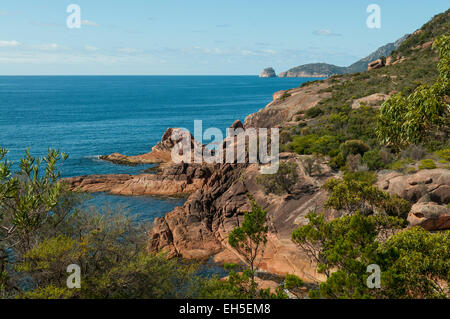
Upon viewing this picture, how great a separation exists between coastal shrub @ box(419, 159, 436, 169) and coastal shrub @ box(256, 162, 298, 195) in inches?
460

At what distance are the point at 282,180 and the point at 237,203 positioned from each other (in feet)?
19.1

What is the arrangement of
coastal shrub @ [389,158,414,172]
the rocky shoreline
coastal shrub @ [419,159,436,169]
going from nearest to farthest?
the rocky shoreline
coastal shrub @ [419,159,436,169]
coastal shrub @ [389,158,414,172]

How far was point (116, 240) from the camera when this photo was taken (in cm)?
1736

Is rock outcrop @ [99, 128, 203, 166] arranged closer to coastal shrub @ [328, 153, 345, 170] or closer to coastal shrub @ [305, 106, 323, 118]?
coastal shrub @ [305, 106, 323, 118]

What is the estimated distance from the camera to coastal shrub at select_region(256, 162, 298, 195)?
120 ft

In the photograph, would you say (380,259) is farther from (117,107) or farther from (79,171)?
(117,107)

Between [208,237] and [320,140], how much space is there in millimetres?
19060

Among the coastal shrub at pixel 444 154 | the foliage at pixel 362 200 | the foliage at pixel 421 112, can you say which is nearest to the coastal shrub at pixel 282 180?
the foliage at pixel 362 200

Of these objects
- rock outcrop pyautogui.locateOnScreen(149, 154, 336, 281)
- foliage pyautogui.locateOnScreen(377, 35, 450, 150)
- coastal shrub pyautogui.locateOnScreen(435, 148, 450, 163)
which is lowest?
rock outcrop pyautogui.locateOnScreen(149, 154, 336, 281)

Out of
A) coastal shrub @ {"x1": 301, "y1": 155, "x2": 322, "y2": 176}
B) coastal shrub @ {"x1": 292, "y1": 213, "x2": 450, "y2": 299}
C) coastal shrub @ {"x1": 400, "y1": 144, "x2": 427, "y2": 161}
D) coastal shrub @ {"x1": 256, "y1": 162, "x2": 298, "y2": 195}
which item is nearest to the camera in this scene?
coastal shrub @ {"x1": 292, "y1": 213, "x2": 450, "y2": 299}

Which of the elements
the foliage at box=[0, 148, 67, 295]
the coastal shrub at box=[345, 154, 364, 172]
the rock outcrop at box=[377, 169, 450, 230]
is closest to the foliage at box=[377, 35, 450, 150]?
the rock outcrop at box=[377, 169, 450, 230]

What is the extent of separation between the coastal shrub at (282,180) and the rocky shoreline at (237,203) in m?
0.67

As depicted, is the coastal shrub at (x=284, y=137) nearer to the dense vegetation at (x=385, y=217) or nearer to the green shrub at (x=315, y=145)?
the green shrub at (x=315, y=145)
